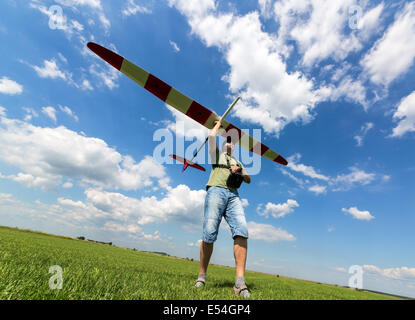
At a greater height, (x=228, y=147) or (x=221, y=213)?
(x=228, y=147)

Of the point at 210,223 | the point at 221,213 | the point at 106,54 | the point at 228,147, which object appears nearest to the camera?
the point at 210,223

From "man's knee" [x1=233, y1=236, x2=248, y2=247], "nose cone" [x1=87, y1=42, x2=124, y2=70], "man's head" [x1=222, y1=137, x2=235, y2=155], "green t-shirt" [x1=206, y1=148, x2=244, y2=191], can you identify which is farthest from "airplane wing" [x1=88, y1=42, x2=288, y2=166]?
"man's knee" [x1=233, y1=236, x2=248, y2=247]

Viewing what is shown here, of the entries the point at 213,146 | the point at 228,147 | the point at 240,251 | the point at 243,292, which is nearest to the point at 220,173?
the point at 213,146

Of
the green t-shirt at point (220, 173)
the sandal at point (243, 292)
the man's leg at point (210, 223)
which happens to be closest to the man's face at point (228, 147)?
the green t-shirt at point (220, 173)

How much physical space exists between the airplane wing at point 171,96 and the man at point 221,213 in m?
1.53

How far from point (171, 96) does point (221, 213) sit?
4396 millimetres

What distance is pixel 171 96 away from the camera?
655 centimetres

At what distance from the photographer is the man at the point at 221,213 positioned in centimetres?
349

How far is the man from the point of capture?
3494 millimetres

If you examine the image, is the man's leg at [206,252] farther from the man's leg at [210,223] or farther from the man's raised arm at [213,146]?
the man's raised arm at [213,146]

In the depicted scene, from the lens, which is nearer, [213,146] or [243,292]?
[243,292]

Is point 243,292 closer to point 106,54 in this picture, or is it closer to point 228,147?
point 228,147

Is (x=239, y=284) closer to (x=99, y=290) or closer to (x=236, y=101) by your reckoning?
(x=99, y=290)
